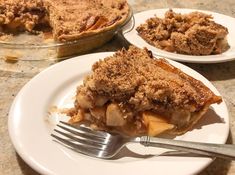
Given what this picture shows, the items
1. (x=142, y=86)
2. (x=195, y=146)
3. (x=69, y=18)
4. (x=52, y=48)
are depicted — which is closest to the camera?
(x=195, y=146)

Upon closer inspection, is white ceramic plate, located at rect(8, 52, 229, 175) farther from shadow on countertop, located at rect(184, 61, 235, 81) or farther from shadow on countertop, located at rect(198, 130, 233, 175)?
shadow on countertop, located at rect(184, 61, 235, 81)

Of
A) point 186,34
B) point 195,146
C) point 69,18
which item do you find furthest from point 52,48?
point 195,146

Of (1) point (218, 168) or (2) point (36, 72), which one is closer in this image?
(1) point (218, 168)

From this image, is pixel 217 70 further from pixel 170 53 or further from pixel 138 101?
pixel 138 101

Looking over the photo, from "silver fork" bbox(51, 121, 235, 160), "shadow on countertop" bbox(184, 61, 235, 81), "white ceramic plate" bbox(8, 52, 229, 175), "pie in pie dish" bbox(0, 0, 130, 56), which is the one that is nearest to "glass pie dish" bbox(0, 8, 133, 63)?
"pie in pie dish" bbox(0, 0, 130, 56)

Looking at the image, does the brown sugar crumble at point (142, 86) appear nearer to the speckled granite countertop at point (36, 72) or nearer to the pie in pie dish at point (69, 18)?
the speckled granite countertop at point (36, 72)

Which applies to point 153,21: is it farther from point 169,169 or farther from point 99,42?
point 169,169

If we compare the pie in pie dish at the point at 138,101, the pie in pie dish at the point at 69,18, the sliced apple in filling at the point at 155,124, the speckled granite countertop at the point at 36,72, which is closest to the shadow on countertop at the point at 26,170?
the speckled granite countertop at the point at 36,72
